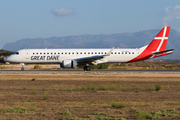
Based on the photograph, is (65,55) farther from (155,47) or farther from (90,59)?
(155,47)

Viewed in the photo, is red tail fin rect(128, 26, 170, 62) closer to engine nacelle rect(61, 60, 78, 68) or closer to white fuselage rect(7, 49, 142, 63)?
white fuselage rect(7, 49, 142, 63)

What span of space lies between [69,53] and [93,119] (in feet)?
97.1

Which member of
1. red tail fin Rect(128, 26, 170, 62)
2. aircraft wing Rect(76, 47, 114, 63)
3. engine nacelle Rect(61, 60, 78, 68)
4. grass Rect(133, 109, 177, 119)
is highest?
red tail fin Rect(128, 26, 170, 62)

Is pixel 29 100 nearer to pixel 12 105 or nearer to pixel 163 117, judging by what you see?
pixel 12 105

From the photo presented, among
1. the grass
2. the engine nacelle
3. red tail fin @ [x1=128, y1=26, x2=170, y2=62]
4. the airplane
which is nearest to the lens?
the grass

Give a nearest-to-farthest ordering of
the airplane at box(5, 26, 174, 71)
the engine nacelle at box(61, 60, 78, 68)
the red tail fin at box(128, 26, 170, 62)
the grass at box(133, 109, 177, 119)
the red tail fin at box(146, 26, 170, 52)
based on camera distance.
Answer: the grass at box(133, 109, 177, 119), the engine nacelle at box(61, 60, 78, 68), the airplane at box(5, 26, 174, 71), the red tail fin at box(128, 26, 170, 62), the red tail fin at box(146, 26, 170, 52)

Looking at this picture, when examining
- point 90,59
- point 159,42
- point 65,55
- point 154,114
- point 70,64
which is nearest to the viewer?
point 154,114

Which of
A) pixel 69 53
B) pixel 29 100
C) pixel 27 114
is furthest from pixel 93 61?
pixel 27 114

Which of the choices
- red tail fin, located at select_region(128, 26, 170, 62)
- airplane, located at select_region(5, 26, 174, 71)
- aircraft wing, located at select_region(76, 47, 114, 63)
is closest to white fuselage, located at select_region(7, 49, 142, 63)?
airplane, located at select_region(5, 26, 174, 71)

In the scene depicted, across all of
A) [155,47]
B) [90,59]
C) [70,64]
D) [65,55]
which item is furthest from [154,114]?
[155,47]

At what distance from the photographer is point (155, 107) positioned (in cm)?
1215

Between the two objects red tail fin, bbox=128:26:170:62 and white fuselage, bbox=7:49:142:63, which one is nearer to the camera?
white fuselage, bbox=7:49:142:63

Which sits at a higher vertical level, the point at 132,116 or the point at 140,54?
the point at 140,54

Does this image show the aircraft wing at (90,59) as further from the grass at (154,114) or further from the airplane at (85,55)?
the grass at (154,114)
